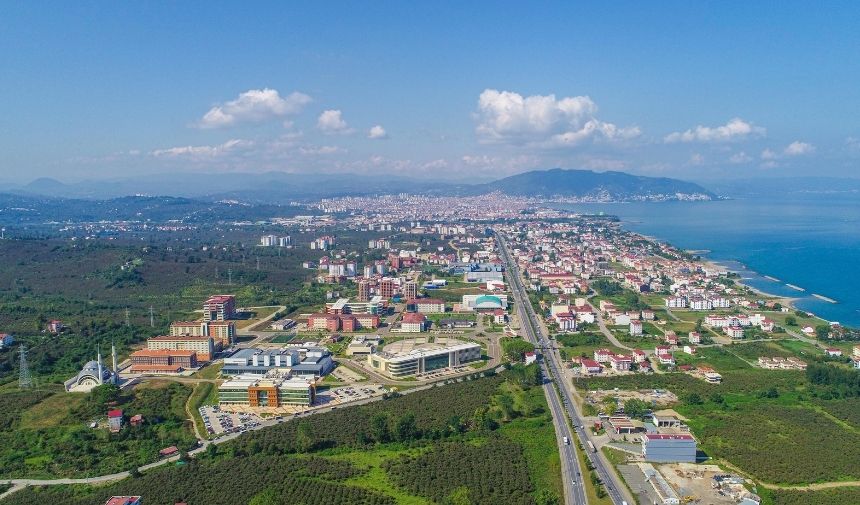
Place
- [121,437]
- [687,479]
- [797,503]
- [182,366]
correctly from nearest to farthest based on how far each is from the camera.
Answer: [797,503] < [687,479] < [121,437] < [182,366]

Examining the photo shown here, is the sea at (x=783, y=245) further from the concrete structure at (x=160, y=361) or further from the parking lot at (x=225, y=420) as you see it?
the concrete structure at (x=160, y=361)

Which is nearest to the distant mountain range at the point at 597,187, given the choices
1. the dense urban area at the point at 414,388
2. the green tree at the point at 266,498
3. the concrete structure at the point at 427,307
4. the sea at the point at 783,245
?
the sea at the point at 783,245

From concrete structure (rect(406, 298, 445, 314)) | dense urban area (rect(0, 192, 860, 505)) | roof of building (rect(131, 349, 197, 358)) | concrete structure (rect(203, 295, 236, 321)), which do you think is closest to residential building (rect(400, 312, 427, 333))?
dense urban area (rect(0, 192, 860, 505))

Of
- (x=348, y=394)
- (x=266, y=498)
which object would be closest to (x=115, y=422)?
(x=348, y=394)

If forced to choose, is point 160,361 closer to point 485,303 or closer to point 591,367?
point 591,367

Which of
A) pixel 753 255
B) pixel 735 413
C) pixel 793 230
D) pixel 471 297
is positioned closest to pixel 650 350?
pixel 735 413

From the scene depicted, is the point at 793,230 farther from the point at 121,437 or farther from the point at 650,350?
the point at 121,437
